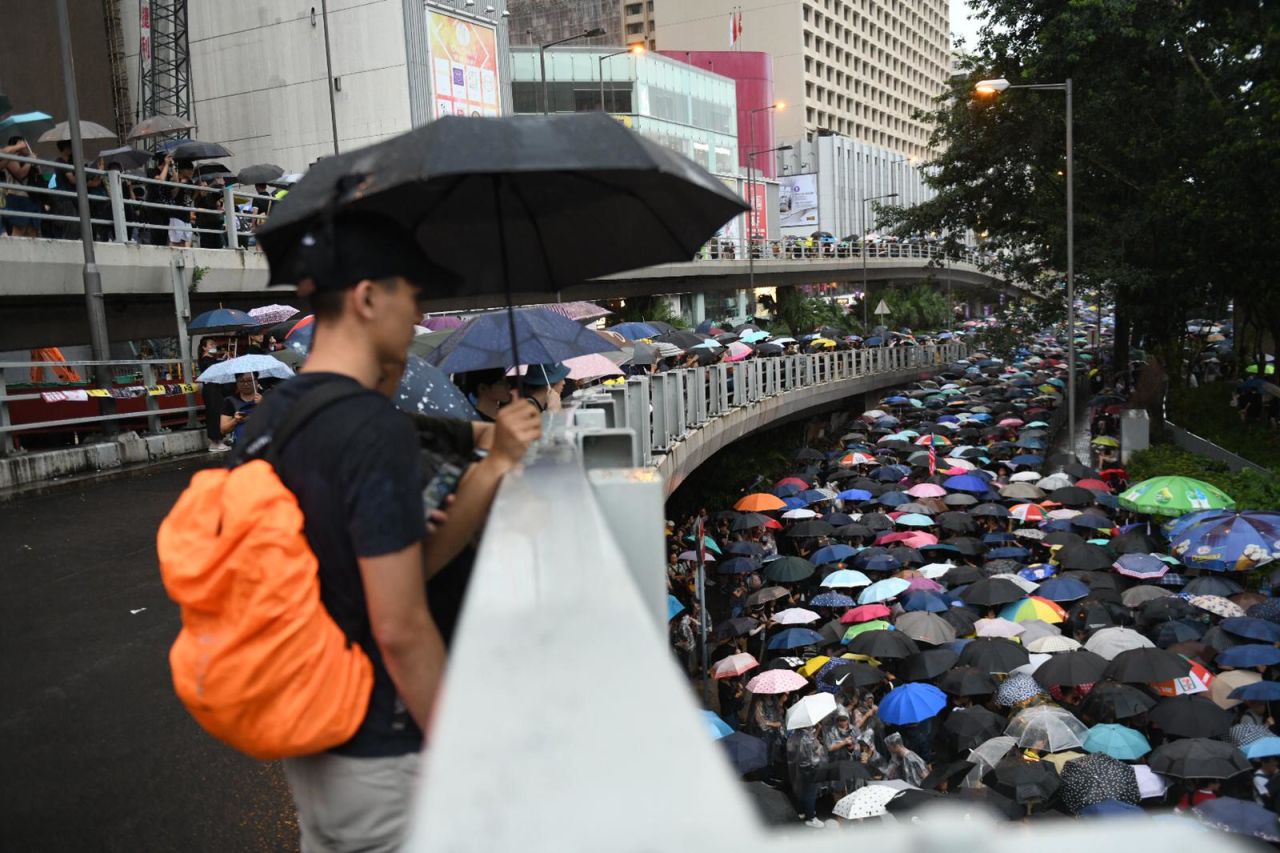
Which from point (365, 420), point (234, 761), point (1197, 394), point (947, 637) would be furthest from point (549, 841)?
point (1197, 394)

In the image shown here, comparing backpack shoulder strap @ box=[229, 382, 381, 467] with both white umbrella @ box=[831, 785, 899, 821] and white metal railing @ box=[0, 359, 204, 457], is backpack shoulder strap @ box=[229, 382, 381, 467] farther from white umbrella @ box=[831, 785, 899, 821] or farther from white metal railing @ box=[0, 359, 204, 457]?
white metal railing @ box=[0, 359, 204, 457]

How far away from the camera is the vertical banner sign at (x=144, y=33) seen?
46.8 metres

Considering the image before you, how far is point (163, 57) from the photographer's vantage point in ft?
156

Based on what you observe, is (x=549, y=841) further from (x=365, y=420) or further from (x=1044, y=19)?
(x=1044, y=19)

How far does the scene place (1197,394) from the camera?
39531 mm

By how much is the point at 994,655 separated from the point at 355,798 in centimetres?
1160

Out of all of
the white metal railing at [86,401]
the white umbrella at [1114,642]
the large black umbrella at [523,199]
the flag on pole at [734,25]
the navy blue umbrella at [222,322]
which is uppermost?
the flag on pole at [734,25]

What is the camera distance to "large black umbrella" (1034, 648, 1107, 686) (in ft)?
37.9

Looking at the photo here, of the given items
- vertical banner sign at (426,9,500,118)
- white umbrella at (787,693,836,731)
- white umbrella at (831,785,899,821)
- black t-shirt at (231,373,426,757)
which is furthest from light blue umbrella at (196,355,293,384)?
vertical banner sign at (426,9,500,118)

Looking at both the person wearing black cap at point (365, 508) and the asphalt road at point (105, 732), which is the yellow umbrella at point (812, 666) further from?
the person wearing black cap at point (365, 508)

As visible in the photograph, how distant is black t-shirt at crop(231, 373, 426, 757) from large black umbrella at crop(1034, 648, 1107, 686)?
11164 mm

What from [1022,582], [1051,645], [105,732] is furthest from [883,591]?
[105,732]

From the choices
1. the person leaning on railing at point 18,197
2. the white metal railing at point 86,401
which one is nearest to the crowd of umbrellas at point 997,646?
the white metal railing at point 86,401

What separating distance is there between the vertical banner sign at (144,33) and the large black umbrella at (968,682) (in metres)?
46.8
